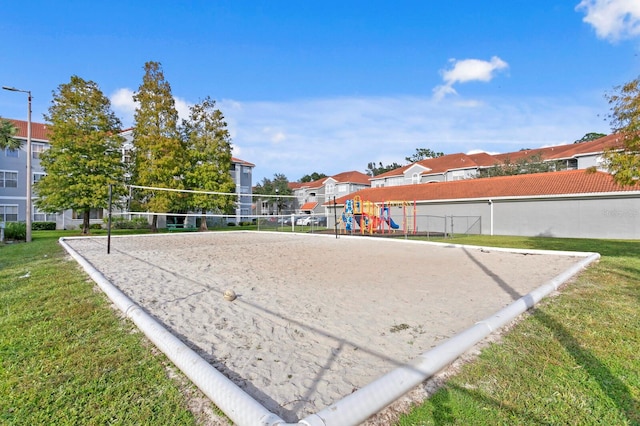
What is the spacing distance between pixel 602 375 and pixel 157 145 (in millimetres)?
28324

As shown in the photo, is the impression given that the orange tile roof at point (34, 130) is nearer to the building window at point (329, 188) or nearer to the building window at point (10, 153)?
the building window at point (10, 153)

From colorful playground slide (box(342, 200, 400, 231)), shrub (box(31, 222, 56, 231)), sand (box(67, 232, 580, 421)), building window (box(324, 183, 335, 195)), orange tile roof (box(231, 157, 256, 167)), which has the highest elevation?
orange tile roof (box(231, 157, 256, 167))

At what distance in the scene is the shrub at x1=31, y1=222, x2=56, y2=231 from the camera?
3061cm

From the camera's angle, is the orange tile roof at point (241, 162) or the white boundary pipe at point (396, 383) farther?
the orange tile roof at point (241, 162)

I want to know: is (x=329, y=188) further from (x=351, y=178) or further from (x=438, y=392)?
(x=438, y=392)

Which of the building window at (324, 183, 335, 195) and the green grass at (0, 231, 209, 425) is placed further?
the building window at (324, 183, 335, 195)

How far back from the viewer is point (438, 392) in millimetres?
2736

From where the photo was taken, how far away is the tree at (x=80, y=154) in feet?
70.7

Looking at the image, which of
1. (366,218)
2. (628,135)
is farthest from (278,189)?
(628,135)

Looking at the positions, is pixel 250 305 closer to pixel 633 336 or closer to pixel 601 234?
pixel 633 336

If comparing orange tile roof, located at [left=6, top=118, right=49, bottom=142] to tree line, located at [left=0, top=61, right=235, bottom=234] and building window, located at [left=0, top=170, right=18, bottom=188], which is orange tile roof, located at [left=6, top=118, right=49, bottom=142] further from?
tree line, located at [left=0, top=61, right=235, bottom=234]

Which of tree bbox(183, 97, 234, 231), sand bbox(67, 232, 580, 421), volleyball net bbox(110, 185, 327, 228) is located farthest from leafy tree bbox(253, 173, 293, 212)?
sand bbox(67, 232, 580, 421)

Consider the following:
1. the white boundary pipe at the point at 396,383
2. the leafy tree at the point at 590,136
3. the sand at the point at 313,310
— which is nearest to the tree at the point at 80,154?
the sand at the point at 313,310

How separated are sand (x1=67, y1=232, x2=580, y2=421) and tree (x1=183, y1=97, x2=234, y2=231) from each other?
743 inches
